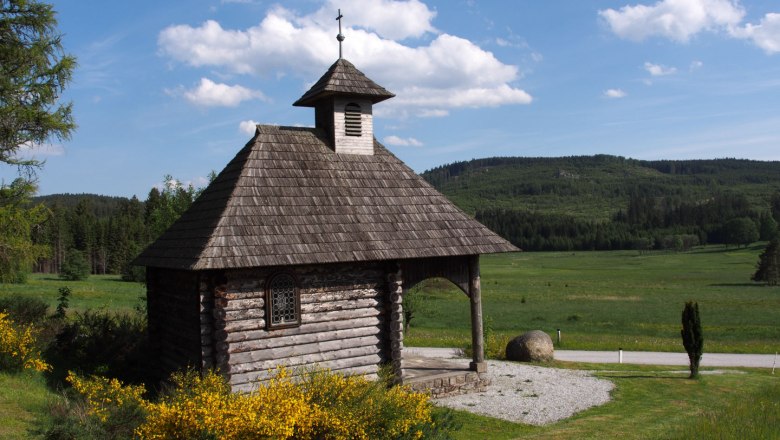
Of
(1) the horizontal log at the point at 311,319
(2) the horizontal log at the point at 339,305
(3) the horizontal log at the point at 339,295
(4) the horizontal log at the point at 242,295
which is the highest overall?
(4) the horizontal log at the point at 242,295

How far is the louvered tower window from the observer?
52.4ft

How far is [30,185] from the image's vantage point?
1678cm

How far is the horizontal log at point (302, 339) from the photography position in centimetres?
1227

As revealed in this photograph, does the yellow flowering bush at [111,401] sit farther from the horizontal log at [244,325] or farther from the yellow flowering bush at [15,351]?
the yellow flowering bush at [15,351]

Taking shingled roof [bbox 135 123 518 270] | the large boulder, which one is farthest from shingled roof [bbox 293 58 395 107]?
the large boulder

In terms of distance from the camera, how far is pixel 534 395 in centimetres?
1530

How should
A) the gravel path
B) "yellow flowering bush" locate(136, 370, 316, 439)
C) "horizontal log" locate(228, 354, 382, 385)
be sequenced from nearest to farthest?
1. "yellow flowering bush" locate(136, 370, 316, 439)
2. "horizontal log" locate(228, 354, 382, 385)
3. the gravel path

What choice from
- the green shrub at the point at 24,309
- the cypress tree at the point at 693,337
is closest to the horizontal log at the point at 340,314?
the green shrub at the point at 24,309

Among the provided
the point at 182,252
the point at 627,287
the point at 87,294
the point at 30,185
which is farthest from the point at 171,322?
the point at 627,287

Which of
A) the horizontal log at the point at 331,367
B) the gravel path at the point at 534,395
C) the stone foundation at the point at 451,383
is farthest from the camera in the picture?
the stone foundation at the point at 451,383

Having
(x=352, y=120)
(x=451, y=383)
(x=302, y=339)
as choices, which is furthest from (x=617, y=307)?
(x=302, y=339)

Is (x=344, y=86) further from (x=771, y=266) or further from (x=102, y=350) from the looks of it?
(x=771, y=266)

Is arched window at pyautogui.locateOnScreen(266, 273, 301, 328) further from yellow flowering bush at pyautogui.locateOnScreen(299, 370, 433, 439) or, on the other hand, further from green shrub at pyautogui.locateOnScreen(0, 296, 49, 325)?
green shrub at pyautogui.locateOnScreen(0, 296, 49, 325)

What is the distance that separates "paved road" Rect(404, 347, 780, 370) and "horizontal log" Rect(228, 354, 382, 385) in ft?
26.5
